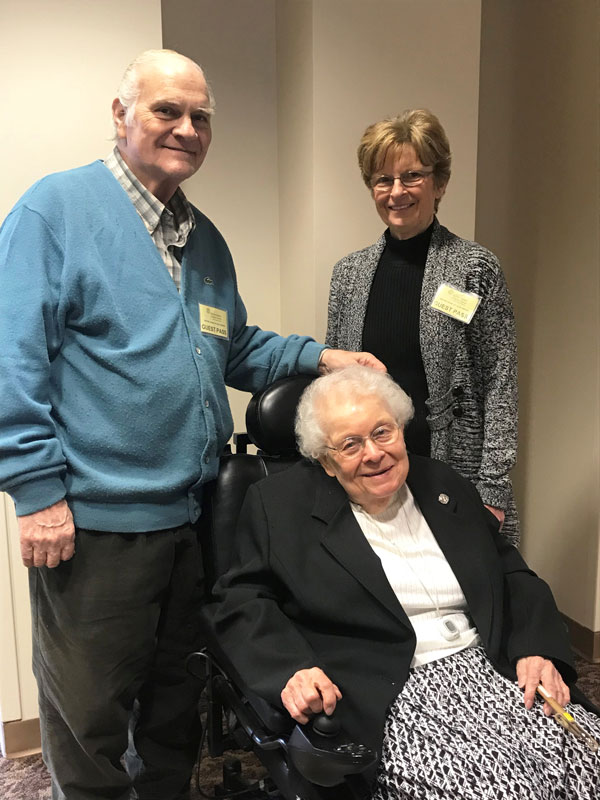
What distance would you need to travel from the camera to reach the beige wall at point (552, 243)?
2637mm

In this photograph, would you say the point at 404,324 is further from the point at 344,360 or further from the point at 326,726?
the point at 326,726

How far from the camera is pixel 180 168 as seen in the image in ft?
4.72

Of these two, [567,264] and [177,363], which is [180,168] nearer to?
[177,363]

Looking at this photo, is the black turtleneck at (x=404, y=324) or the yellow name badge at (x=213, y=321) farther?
the black turtleneck at (x=404, y=324)

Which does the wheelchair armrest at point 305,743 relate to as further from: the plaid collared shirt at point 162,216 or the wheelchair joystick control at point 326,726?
the plaid collared shirt at point 162,216

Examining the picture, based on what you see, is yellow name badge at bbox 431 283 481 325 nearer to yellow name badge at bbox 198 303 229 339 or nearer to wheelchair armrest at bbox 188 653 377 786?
yellow name badge at bbox 198 303 229 339

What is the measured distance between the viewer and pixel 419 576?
148 cm

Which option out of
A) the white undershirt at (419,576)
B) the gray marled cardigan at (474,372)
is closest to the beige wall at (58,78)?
the gray marled cardigan at (474,372)

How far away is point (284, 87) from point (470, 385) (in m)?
1.50

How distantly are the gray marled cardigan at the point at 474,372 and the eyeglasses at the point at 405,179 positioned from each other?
0.17 m

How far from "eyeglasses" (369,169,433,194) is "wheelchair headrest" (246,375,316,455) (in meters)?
0.60

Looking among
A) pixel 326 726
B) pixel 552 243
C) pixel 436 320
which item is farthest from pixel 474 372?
pixel 552 243

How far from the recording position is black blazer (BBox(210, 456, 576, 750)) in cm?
133

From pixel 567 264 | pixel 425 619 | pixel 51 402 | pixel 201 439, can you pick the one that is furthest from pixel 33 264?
pixel 567 264
